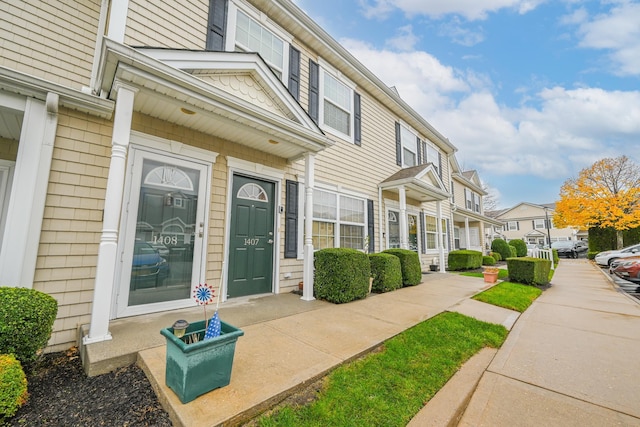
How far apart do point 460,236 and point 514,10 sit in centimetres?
1142

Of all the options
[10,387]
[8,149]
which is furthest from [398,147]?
[10,387]

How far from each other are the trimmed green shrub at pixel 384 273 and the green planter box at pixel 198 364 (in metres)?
4.05

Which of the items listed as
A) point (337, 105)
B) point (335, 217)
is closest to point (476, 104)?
point (337, 105)

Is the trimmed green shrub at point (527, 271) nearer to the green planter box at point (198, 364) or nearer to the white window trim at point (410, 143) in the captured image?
the white window trim at point (410, 143)

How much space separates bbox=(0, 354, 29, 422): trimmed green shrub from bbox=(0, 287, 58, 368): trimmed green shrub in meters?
0.17

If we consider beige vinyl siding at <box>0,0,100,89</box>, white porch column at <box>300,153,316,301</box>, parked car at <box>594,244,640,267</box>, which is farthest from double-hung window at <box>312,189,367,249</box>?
parked car at <box>594,244,640,267</box>

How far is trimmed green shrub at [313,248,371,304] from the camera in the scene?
14.5 ft

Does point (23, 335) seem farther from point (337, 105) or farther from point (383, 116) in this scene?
point (383, 116)

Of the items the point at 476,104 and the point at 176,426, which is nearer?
the point at 176,426

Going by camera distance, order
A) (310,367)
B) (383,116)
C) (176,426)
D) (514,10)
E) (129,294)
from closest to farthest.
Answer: (176,426)
(310,367)
(129,294)
(514,10)
(383,116)

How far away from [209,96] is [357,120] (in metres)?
4.70

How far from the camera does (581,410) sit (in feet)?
6.28

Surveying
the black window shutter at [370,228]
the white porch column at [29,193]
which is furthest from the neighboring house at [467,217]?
the white porch column at [29,193]

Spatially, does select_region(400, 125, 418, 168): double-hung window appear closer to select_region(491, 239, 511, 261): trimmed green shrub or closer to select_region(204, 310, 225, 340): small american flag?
select_region(204, 310, 225, 340): small american flag
